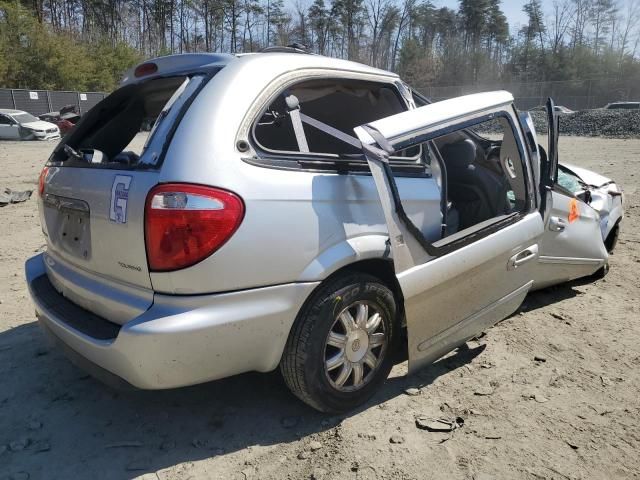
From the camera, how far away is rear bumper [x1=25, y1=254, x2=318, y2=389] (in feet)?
6.91

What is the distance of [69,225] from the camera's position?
2609 millimetres

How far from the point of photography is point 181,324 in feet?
6.86

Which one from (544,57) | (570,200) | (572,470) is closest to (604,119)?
(570,200)

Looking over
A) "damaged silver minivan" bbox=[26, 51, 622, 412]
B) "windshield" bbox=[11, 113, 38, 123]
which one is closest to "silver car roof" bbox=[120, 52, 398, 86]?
"damaged silver minivan" bbox=[26, 51, 622, 412]

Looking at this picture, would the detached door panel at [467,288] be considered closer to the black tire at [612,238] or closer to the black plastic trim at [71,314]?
the black plastic trim at [71,314]

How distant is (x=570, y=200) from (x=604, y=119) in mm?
33007

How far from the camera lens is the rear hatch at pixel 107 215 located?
7.18 ft

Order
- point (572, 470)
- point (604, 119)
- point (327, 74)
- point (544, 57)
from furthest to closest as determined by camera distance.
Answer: point (544, 57) < point (604, 119) < point (327, 74) < point (572, 470)

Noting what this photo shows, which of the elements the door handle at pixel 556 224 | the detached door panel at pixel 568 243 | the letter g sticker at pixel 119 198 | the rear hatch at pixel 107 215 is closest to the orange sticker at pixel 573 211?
the detached door panel at pixel 568 243

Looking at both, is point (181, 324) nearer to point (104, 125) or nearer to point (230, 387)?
point (230, 387)

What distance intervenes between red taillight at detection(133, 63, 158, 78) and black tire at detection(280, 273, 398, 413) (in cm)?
157

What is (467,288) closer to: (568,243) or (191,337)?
(568,243)

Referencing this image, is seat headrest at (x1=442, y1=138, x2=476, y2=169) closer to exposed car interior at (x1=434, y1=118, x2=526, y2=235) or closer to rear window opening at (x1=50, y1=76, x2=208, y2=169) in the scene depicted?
exposed car interior at (x1=434, y1=118, x2=526, y2=235)

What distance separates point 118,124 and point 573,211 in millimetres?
3388
